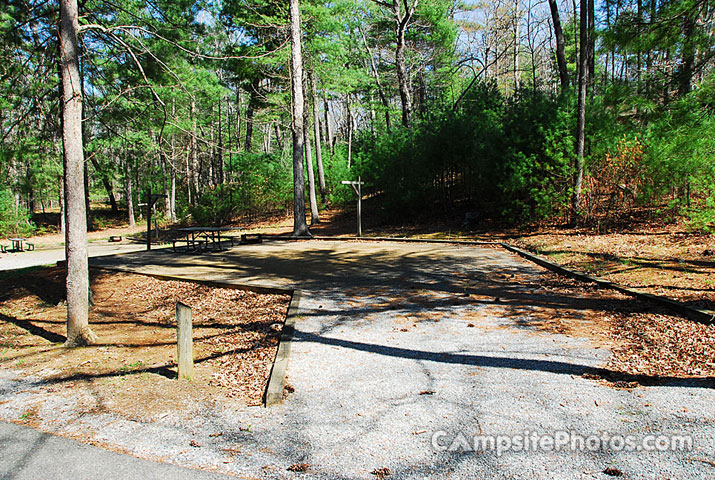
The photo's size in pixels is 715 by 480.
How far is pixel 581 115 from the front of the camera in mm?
11359

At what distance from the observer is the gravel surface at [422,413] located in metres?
2.45

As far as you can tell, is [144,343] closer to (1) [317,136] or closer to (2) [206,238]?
(2) [206,238]

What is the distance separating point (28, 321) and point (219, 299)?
3.14 metres

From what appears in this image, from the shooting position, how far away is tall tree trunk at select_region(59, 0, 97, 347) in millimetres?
5340

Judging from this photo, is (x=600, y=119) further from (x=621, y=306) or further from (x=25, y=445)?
(x=25, y=445)

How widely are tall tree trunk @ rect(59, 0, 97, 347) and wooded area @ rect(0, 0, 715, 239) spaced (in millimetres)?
337

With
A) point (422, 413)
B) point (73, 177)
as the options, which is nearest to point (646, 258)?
point (422, 413)

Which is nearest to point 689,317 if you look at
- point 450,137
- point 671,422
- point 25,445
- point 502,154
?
point 671,422

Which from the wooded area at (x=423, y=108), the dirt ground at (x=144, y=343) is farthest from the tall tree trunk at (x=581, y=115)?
the dirt ground at (x=144, y=343)

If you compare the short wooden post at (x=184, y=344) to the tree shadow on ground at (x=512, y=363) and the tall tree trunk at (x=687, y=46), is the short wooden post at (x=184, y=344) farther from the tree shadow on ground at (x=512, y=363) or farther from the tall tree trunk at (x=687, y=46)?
the tall tree trunk at (x=687, y=46)

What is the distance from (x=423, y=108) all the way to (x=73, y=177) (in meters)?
25.4

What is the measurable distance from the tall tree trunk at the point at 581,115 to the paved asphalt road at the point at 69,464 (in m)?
11.9

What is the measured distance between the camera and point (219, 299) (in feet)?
23.3

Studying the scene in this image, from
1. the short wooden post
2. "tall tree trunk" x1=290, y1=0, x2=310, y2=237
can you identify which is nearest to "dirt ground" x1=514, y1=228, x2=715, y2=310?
the short wooden post
